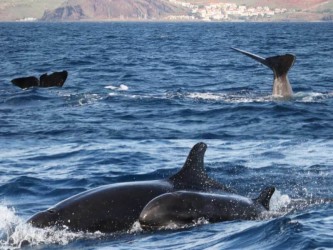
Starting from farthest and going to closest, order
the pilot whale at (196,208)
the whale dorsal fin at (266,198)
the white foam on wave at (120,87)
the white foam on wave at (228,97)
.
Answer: the white foam on wave at (120,87) < the white foam on wave at (228,97) < the whale dorsal fin at (266,198) < the pilot whale at (196,208)

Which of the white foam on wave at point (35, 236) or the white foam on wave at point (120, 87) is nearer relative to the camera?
the white foam on wave at point (35, 236)

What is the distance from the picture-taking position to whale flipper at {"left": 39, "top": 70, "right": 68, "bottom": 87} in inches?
1187

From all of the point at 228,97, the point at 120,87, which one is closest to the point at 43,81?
the point at 120,87

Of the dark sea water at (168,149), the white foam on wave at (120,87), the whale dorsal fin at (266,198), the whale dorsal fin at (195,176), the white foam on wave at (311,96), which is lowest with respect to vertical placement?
the white foam on wave at (120,87)

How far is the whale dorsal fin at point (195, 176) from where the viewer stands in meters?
13.1

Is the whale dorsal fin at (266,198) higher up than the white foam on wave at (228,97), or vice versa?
A: the whale dorsal fin at (266,198)

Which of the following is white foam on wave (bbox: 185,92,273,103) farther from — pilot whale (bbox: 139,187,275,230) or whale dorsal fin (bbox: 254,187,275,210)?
pilot whale (bbox: 139,187,275,230)

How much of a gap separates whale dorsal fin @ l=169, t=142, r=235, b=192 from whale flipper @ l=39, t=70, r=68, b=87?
1727 centimetres

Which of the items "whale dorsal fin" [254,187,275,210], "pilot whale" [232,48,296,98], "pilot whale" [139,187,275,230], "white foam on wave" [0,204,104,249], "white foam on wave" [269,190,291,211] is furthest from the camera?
"pilot whale" [232,48,296,98]

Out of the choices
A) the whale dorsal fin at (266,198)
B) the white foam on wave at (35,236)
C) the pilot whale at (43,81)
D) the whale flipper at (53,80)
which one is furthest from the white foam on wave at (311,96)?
the white foam on wave at (35,236)

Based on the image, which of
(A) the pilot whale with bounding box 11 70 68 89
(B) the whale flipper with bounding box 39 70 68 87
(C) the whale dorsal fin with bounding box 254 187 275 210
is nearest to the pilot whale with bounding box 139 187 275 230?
(C) the whale dorsal fin with bounding box 254 187 275 210

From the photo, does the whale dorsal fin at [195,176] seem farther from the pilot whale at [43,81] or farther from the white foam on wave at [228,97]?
the pilot whale at [43,81]

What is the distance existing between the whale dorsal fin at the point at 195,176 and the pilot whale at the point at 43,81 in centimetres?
1653

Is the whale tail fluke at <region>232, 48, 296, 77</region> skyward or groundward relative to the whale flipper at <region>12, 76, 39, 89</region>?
skyward
